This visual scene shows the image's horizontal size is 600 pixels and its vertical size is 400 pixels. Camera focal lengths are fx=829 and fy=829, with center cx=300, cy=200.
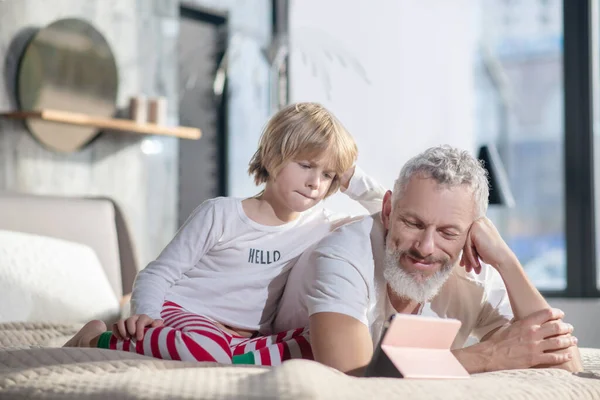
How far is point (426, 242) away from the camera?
1.74m

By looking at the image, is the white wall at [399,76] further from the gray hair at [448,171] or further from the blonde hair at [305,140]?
the gray hair at [448,171]

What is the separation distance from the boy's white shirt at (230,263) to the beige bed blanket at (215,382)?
520 millimetres

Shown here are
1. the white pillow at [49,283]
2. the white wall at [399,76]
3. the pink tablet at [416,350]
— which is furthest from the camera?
the white wall at [399,76]

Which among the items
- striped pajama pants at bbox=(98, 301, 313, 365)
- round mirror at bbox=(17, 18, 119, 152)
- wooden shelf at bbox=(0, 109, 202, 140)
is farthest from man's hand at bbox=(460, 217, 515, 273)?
round mirror at bbox=(17, 18, 119, 152)

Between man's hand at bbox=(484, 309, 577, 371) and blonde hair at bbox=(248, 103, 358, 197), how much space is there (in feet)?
1.97

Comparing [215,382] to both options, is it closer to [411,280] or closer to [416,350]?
[416,350]

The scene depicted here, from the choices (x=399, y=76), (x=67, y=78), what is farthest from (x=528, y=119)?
(x=67, y=78)

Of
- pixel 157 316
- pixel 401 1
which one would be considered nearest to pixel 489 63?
pixel 401 1

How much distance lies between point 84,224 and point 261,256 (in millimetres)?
1434

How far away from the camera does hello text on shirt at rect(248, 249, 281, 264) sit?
2062 millimetres

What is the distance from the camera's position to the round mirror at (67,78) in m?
3.75

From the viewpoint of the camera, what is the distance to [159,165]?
4551mm

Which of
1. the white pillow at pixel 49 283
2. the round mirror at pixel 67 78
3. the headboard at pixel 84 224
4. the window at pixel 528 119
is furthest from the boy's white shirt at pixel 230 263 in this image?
the window at pixel 528 119

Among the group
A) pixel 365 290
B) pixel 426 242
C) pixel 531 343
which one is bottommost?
pixel 531 343
